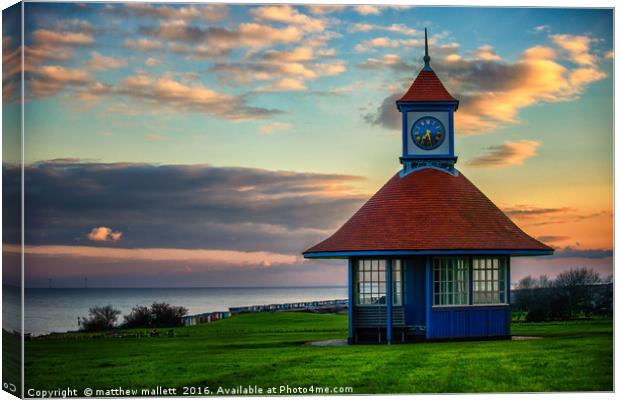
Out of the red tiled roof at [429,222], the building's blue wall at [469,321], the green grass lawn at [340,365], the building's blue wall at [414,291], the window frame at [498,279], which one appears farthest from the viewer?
the building's blue wall at [414,291]

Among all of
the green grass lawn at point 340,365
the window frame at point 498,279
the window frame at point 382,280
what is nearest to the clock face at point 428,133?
the window frame at point 382,280

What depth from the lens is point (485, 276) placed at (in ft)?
103

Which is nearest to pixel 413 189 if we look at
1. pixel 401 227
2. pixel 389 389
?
pixel 401 227

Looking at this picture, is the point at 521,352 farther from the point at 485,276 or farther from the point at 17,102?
the point at 17,102

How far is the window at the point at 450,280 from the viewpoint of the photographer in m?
31.1

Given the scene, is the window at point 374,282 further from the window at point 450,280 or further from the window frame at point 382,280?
the window at point 450,280

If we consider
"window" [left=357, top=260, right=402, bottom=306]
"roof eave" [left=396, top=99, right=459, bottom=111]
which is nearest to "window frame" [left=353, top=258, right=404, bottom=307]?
"window" [left=357, top=260, right=402, bottom=306]

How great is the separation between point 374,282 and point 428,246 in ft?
7.62

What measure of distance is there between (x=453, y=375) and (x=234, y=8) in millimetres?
9683

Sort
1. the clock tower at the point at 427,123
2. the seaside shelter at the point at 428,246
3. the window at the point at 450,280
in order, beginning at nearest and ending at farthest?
the seaside shelter at the point at 428,246 → the window at the point at 450,280 → the clock tower at the point at 427,123

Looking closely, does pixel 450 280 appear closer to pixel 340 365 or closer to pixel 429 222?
pixel 429 222

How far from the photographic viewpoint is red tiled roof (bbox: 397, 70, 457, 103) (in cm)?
3175

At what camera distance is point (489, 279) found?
31.5m

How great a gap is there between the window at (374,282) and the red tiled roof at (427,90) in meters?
4.51
